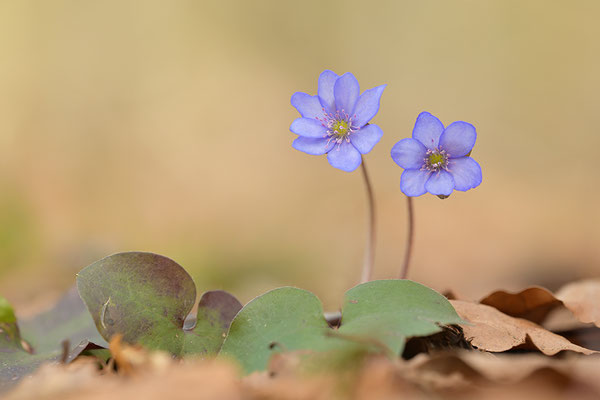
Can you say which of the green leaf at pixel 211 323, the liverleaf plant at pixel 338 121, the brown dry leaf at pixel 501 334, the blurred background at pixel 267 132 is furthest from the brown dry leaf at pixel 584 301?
the blurred background at pixel 267 132

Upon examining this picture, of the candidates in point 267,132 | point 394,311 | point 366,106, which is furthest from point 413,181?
point 267,132

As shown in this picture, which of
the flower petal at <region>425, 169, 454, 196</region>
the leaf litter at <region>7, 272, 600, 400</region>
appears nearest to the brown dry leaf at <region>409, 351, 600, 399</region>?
the leaf litter at <region>7, 272, 600, 400</region>

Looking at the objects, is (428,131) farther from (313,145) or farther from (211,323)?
(211,323)

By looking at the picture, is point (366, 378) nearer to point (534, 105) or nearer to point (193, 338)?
point (193, 338)

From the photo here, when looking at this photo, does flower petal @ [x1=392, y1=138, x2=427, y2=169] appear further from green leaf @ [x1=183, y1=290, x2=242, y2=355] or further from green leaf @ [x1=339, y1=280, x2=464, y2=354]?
green leaf @ [x1=183, y1=290, x2=242, y2=355]

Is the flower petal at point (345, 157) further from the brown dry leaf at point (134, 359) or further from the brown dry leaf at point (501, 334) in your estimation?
the brown dry leaf at point (134, 359)

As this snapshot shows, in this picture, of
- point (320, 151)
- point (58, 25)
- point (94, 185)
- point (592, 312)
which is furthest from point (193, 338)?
point (58, 25)
